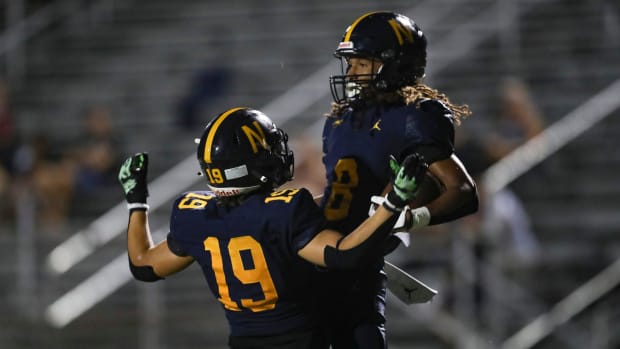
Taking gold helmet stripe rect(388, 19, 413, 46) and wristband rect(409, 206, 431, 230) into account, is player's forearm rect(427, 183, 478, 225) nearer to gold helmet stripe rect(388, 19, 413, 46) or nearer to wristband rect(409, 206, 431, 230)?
wristband rect(409, 206, 431, 230)

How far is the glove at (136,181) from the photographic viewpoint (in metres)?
4.89

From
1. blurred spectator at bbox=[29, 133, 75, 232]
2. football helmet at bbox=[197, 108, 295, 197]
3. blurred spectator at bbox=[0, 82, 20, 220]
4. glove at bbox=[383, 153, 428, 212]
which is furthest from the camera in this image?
blurred spectator at bbox=[0, 82, 20, 220]

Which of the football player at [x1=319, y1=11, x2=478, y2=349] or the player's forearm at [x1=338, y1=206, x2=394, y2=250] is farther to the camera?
the football player at [x1=319, y1=11, x2=478, y2=349]

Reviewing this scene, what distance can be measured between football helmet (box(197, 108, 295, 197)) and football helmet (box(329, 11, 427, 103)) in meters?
0.42

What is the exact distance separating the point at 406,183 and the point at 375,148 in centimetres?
60

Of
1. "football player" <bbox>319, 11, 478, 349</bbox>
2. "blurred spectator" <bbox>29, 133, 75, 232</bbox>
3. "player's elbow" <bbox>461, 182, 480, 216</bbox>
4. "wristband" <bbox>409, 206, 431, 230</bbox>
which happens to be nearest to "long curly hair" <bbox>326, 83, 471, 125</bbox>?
"football player" <bbox>319, 11, 478, 349</bbox>

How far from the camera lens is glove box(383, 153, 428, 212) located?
4.09 m

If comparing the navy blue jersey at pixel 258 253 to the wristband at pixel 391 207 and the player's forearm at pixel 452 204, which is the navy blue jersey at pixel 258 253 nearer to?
the wristband at pixel 391 207

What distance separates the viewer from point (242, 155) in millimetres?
4395

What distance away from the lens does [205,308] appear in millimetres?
8516

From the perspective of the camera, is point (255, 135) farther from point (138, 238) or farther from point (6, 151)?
point (6, 151)

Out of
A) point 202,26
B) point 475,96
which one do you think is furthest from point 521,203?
point 202,26

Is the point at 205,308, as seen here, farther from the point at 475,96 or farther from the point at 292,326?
the point at 292,326

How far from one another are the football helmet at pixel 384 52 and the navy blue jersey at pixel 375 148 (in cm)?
10
